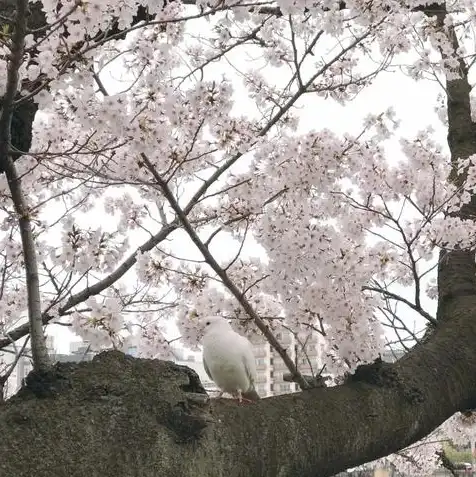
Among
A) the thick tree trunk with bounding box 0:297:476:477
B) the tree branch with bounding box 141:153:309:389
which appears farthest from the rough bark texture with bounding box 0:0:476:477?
the tree branch with bounding box 141:153:309:389

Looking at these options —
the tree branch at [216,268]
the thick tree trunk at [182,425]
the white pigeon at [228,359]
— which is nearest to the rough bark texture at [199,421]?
the thick tree trunk at [182,425]

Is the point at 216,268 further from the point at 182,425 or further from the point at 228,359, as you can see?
the point at 182,425

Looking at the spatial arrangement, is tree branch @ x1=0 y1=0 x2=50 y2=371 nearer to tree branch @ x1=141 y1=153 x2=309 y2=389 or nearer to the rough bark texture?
the rough bark texture

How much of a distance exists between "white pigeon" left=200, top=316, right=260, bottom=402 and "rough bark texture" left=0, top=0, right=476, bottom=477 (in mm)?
772

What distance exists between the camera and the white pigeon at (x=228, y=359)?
107 inches

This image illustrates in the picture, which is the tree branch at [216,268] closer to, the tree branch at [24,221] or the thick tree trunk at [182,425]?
the thick tree trunk at [182,425]

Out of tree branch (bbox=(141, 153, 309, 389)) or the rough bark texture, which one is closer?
the rough bark texture

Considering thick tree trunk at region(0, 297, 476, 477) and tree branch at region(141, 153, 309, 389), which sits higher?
tree branch at region(141, 153, 309, 389)

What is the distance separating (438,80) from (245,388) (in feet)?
8.57

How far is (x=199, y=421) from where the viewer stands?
130 cm

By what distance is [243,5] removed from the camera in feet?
6.08

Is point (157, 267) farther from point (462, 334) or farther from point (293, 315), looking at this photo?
point (462, 334)

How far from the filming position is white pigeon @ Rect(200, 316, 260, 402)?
2717 mm

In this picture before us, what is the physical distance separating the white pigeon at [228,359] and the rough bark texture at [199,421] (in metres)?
0.77
